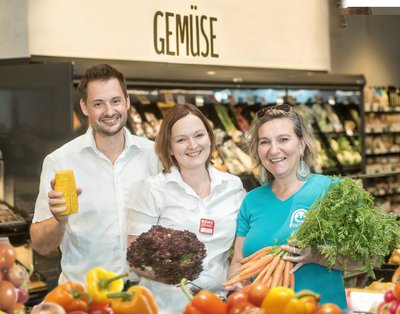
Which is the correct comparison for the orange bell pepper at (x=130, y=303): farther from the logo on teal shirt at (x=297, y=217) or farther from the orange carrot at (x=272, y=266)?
the logo on teal shirt at (x=297, y=217)

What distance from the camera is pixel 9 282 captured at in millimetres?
2414

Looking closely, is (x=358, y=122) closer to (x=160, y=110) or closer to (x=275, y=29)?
(x=275, y=29)

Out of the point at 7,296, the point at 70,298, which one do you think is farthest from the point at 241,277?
the point at 7,296

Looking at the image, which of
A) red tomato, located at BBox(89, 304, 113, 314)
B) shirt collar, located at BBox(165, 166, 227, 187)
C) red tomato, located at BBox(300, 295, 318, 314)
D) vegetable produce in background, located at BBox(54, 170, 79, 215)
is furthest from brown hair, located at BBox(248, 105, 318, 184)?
red tomato, located at BBox(89, 304, 113, 314)

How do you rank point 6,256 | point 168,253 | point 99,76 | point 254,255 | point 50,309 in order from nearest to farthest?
1. point 50,309
2. point 6,256
3. point 168,253
4. point 254,255
5. point 99,76

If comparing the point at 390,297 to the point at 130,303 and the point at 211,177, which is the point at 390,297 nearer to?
the point at 211,177

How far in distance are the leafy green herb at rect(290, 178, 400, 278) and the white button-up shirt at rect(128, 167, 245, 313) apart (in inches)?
16.8

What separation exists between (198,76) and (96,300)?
482 centimetres

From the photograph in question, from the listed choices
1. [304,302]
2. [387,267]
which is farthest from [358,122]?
[304,302]

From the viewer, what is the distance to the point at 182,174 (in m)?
3.63

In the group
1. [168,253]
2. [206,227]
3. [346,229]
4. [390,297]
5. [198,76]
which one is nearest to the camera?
[168,253]

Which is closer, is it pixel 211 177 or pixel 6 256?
pixel 6 256

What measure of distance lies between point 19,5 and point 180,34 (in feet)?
6.40

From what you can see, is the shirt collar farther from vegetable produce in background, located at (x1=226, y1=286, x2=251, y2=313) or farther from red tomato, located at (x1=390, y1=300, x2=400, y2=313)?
vegetable produce in background, located at (x1=226, y1=286, x2=251, y2=313)
